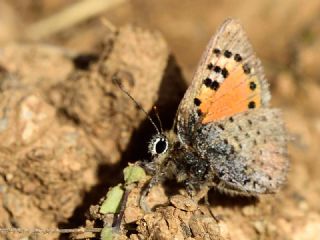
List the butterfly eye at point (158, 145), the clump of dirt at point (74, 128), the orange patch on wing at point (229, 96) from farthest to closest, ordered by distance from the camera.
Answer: the clump of dirt at point (74, 128) < the orange patch on wing at point (229, 96) < the butterfly eye at point (158, 145)

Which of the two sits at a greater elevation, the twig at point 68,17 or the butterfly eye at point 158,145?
the twig at point 68,17

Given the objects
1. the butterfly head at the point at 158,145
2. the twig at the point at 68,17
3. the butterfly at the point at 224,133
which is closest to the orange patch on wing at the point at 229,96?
the butterfly at the point at 224,133

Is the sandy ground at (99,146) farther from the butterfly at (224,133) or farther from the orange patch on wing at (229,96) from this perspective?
the orange patch on wing at (229,96)

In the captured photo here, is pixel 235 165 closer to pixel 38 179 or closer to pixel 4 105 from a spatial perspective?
pixel 38 179

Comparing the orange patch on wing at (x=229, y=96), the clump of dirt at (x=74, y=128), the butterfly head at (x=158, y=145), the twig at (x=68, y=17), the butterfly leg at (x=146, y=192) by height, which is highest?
the twig at (x=68, y=17)

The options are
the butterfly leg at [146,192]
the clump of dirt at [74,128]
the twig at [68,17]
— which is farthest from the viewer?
the twig at [68,17]

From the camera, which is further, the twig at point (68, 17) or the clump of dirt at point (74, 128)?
the twig at point (68, 17)
